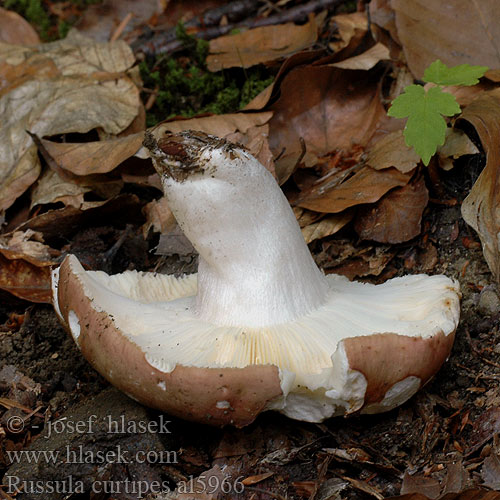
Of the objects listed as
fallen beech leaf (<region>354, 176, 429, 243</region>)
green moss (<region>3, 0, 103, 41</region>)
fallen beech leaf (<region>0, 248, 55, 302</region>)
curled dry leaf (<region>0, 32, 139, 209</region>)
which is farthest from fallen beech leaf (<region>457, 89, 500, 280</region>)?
green moss (<region>3, 0, 103, 41</region>)

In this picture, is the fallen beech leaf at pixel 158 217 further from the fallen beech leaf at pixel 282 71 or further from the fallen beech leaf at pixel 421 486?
the fallen beech leaf at pixel 421 486

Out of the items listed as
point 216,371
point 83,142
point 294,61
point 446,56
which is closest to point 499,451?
point 216,371

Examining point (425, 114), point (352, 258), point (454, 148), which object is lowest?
point (352, 258)

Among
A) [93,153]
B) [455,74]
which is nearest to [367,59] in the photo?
[455,74]

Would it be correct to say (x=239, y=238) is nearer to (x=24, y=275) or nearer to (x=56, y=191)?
(x=24, y=275)

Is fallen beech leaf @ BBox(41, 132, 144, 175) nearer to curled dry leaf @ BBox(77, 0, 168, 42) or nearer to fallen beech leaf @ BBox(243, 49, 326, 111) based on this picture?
fallen beech leaf @ BBox(243, 49, 326, 111)

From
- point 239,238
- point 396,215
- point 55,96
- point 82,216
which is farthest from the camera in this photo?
point 55,96

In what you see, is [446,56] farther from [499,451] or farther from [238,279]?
[499,451]
